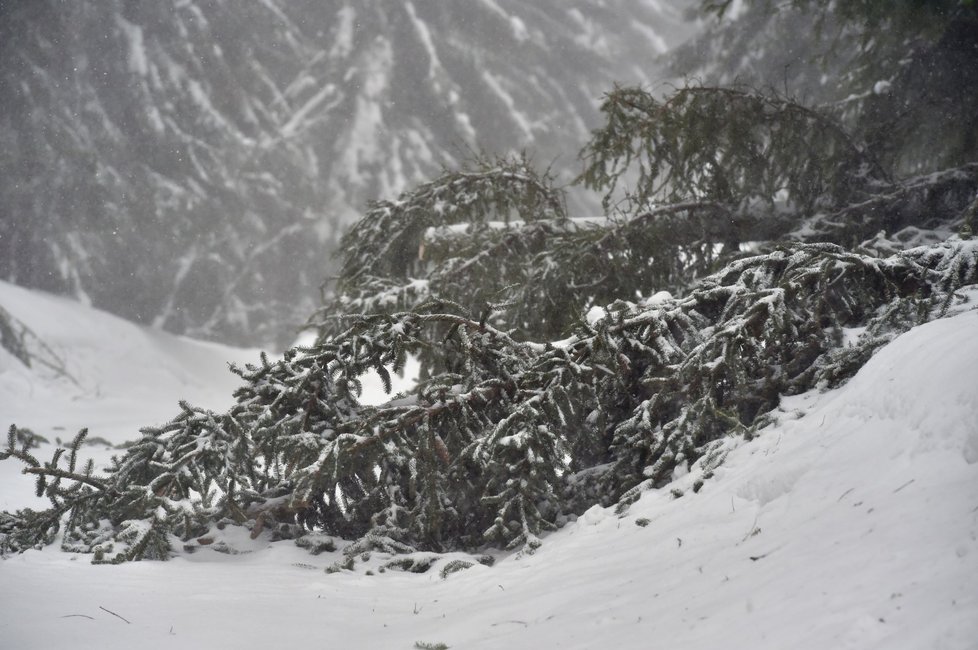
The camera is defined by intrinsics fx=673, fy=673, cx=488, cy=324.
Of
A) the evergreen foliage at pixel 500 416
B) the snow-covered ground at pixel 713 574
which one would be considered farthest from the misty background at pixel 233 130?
the snow-covered ground at pixel 713 574

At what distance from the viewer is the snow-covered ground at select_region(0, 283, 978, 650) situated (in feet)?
5.65

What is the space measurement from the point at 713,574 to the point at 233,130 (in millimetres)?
16941

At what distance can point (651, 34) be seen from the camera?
69.2 feet

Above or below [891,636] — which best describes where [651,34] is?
above

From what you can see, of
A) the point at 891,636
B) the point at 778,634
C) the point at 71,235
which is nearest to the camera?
the point at 891,636

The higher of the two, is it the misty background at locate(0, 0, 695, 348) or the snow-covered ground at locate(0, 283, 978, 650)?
the misty background at locate(0, 0, 695, 348)

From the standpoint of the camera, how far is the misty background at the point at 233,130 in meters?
14.8

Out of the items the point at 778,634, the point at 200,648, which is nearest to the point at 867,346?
the point at 778,634

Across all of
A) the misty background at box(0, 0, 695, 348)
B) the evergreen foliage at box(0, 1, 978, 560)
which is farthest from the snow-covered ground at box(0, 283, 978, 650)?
the misty background at box(0, 0, 695, 348)

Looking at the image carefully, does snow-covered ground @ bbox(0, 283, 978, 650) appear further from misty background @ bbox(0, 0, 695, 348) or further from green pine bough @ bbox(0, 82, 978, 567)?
misty background @ bbox(0, 0, 695, 348)

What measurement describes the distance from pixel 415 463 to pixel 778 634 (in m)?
2.48

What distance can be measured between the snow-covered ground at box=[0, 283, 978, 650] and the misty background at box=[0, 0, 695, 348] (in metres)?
12.4

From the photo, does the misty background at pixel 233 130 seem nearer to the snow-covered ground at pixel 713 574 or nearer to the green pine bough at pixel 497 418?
the green pine bough at pixel 497 418

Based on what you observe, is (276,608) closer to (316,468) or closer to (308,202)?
(316,468)
